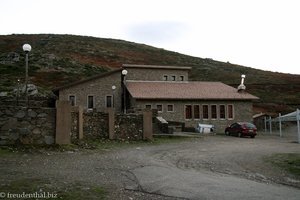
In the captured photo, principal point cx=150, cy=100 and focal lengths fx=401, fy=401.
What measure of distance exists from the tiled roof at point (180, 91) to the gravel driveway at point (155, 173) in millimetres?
23525

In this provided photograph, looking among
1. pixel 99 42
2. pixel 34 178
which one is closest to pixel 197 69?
pixel 99 42

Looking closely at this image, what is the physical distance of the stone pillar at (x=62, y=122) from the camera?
1573cm

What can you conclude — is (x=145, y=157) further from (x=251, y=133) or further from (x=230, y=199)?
(x=251, y=133)

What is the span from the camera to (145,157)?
15.3 meters

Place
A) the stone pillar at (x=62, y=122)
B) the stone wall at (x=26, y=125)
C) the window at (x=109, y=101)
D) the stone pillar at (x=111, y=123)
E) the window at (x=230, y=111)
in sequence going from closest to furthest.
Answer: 1. the stone wall at (x=26, y=125)
2. the stone pillar at (x=62, y=122)
3. the stone pillar at (x=111, y=123)
4. the window at (x=109, y=101)
5. the window at (x=230, y=111)

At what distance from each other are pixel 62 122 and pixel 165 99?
2434cm

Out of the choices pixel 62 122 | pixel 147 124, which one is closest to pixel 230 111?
pixel 147 124

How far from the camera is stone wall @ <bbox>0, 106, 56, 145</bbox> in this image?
49.3 ft

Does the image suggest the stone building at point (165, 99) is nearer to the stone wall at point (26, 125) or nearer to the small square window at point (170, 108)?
the small square window at point (170, 108)

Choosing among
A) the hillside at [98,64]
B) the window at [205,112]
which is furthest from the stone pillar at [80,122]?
the window at [205,112]

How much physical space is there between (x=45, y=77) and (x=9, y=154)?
4414 cm

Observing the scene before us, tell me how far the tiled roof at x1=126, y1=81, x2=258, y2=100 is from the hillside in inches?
478

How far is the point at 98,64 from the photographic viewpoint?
72500mm

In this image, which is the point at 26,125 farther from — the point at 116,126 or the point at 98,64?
the point at 98,64
